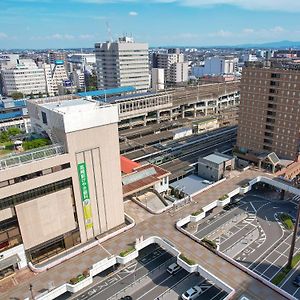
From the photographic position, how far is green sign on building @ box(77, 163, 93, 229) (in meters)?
48.1

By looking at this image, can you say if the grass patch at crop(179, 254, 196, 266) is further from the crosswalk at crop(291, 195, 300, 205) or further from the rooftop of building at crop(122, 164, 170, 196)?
the crosswalk at crop(291, 195, 300, 205)

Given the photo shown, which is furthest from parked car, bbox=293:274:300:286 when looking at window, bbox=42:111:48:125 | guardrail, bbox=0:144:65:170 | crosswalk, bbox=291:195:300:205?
window, bbox=42:111:48:125

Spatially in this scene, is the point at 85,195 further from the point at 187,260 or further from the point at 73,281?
the point at 187,260

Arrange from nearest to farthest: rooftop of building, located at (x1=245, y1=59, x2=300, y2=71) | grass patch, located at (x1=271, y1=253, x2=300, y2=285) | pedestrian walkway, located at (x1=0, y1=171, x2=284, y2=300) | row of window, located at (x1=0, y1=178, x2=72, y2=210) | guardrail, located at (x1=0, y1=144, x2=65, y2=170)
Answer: pedestrian walkway, located at (x1=0, y1=171, x2=284, y2=300), row of window, located at (x1=0, y1=178, x2=72, y2=210), guardrail, located at (x1=0, y1=144, x2=65, y2=170), grass patch, located at (x1=271, y1=253, x2=300, y2=285), rooftop of building, located at (x1=245, y1=59, x2=300, y2=71)

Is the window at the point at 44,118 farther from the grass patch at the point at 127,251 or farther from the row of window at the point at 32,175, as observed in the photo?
the grass patch at the point at 127,251

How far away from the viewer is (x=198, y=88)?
163625mm

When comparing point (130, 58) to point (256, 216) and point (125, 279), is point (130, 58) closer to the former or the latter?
point (256, 216)

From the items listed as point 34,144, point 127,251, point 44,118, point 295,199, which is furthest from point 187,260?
point 295,199

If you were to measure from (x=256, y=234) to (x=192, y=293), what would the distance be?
894 inches

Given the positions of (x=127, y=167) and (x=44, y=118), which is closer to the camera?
(x=44, y=118)

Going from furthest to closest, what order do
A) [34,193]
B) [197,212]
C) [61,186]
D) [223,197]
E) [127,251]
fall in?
1. [223,197]
2. [197,212]
3. [127,251]
4. [61,186]
5. [34,193]

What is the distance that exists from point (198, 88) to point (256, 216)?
359 feet

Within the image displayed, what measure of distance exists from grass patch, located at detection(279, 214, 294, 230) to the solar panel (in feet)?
102

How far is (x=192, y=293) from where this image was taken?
1757 inches
